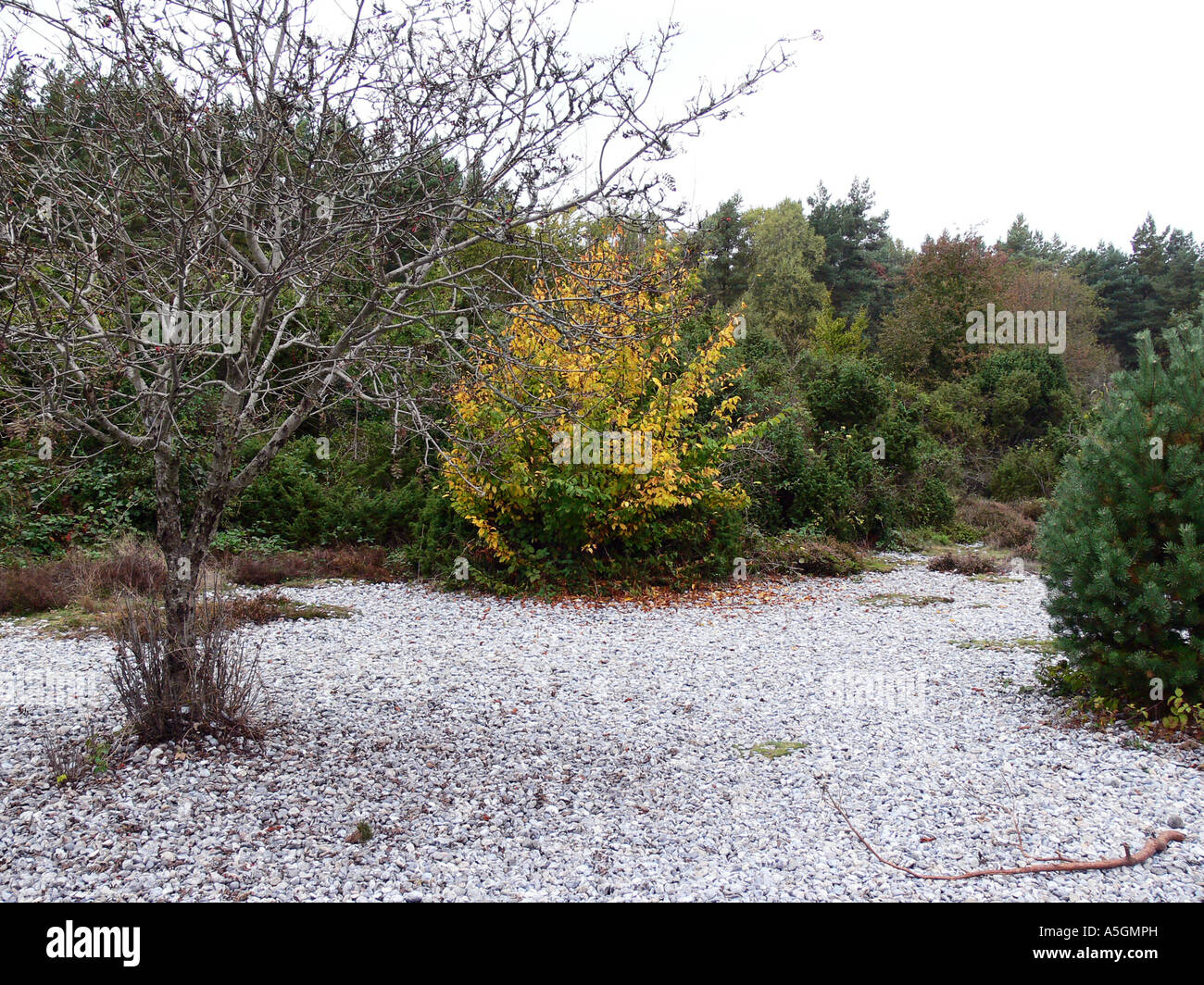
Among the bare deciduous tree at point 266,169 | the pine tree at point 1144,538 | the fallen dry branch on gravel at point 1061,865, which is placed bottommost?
the fallen dry branch on gravel at point 1061,865

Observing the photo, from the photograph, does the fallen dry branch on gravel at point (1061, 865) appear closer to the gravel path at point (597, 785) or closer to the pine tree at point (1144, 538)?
the gravel path at point (597, 785)

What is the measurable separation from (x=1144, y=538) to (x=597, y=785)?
11.1 ft

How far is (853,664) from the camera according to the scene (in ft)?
21.1

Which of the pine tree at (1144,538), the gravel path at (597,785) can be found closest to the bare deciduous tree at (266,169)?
the gravel path at (597,785)

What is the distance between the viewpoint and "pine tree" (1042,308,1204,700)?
454 cm

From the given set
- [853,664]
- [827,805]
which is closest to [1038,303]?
[853,664]

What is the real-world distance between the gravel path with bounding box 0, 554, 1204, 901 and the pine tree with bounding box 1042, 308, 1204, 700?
46cm

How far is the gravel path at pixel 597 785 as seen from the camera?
321cm

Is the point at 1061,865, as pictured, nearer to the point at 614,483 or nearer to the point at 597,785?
the point at 597,785

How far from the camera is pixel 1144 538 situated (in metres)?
4.68

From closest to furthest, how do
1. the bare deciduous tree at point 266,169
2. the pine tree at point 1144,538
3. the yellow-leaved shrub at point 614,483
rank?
the bare deciduous tree at point 266,169 < the pine tree at point 1144,538 < the yellow-leaved shrub at point 614,483

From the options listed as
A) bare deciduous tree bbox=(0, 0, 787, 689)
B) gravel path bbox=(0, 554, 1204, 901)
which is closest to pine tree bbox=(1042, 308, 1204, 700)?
gravel path bbox=(0, 554, 1204, 901)

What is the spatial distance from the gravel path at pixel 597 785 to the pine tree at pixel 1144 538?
0.46 meters

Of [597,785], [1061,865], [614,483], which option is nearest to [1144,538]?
[1061,865]
